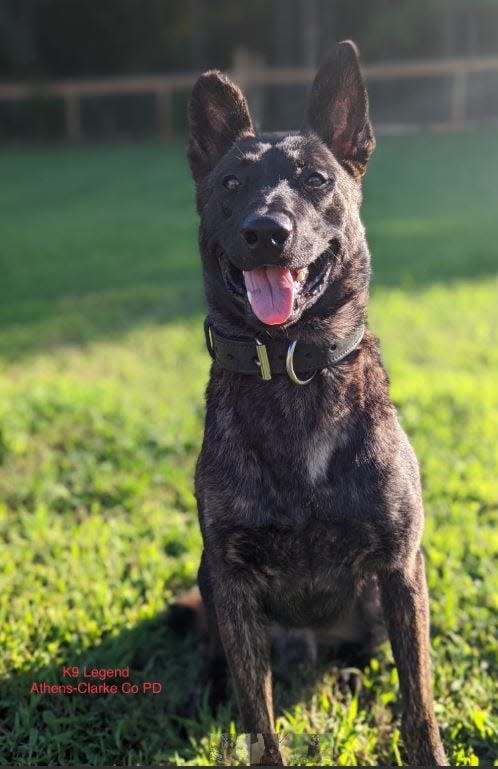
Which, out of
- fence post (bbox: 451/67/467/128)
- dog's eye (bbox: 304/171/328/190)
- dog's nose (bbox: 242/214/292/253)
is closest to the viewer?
dog's nose (bbox: 242/214/292/253)

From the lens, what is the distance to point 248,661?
2262 millimetres

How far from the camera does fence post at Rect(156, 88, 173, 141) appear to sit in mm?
24266

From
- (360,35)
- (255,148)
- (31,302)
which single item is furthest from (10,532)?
(360,35)

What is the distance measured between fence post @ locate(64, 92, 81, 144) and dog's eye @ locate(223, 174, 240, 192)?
23.7 metres

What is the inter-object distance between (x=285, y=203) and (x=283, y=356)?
423mm

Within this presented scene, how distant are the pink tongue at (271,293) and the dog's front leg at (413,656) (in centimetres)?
80

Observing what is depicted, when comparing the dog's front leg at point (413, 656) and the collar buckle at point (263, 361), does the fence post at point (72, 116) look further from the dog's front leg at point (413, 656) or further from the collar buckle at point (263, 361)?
the dog's front leg at point (413, 656)

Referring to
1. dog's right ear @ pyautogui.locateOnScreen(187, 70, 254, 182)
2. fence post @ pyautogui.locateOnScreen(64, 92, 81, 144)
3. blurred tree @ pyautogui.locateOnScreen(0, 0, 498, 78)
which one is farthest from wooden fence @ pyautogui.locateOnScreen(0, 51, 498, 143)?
dog's right ear @ pyautogui.locateOnScreen(187, 70, 254, 182)

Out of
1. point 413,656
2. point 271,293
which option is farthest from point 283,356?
point 413,656

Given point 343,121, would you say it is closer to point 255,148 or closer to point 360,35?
point 255,148

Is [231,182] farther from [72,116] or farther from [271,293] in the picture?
[72,116]

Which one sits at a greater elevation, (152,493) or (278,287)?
(278,287)

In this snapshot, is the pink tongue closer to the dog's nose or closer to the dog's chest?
the dog's nose

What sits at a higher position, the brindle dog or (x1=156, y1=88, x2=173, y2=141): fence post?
(x1=156, y1=88, x2=173, y2=141): fence post
